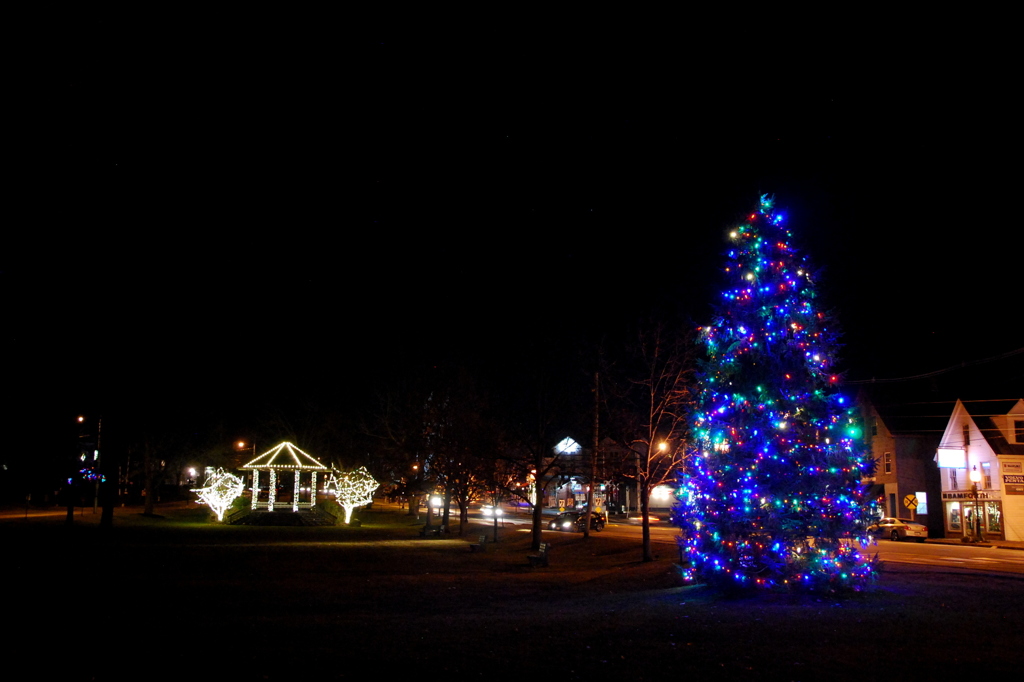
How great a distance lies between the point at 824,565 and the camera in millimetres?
14055

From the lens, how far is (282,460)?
47.2 m

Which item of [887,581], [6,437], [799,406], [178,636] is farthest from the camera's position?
[6,437]

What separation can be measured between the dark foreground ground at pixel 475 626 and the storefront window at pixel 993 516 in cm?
3123

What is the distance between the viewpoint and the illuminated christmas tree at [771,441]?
47.0 feet

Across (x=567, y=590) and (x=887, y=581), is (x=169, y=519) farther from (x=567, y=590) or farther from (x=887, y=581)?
(x=887, y=581)

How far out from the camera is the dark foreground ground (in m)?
8.09

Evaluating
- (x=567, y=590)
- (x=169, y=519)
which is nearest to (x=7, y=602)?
(x=567, y=590)

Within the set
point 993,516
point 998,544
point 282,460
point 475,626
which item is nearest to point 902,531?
point 998,544

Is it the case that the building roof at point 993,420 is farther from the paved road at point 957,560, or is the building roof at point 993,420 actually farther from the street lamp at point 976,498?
the paved road at point 957,560

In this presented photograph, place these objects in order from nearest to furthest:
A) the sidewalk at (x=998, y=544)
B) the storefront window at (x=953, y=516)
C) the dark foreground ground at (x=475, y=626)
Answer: the dark foreground ground at (x=475, y=626), the sidewalk at (x=998, y=544), the storefront window at (x=953, y=516)

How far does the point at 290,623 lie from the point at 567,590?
29.3ft

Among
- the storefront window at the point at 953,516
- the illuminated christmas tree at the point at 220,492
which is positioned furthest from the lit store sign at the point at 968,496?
the illuminated christmas tree at the point at 220,492

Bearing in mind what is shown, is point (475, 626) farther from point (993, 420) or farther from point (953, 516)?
point (953, 516)

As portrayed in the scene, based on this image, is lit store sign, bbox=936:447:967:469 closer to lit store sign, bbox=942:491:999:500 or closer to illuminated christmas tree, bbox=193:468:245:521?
lit store sign, bbox=942:491:999:500
